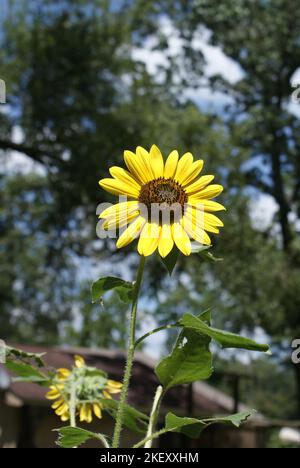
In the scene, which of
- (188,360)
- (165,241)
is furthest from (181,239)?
(188,360)

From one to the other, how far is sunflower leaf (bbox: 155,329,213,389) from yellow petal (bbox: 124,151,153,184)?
1.21 ft

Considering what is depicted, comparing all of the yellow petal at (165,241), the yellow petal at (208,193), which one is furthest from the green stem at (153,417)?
the yellow petal at (208,193)

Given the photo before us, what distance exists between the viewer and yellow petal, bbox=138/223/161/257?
4.77 ft

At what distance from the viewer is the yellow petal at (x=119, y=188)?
152 centimetres

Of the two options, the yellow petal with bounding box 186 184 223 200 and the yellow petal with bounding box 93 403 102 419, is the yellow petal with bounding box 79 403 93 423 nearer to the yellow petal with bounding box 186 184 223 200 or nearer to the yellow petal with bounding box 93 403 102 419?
the yellow petal with bounding box 93 403 102 419

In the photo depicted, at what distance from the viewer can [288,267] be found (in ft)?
49.9

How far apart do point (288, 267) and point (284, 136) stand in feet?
10.8

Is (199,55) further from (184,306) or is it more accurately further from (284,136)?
(184,306)

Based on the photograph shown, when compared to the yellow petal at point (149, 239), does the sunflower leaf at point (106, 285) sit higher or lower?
lower

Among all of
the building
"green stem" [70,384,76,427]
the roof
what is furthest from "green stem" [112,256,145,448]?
the roof

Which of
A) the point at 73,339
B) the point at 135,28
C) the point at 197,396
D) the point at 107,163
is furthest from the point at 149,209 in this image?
the point at 73,339

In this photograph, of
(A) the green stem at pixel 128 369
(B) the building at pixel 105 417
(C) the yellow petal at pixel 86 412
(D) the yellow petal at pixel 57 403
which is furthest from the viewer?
(B) the building at pixel 105 417

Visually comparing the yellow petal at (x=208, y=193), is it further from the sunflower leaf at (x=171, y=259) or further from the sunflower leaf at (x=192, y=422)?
the sunflower leaf at (x=192, y=422)

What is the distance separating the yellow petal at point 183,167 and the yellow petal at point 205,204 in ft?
0.18
